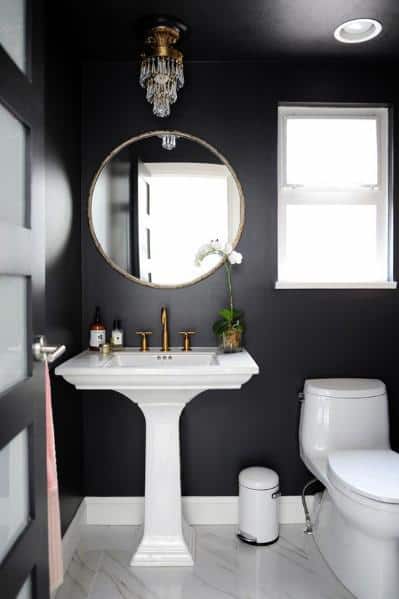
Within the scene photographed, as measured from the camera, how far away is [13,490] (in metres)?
1.10

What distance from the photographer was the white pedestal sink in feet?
6.25

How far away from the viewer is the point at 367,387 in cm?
230

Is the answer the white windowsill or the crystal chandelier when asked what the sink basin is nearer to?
the white windowsill

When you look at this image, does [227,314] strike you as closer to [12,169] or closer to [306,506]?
[306,506]

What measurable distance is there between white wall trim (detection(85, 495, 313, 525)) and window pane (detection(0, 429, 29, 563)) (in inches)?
56.3

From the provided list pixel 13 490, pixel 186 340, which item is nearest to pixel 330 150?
pixel 186 340

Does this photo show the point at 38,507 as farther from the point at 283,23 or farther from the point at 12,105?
the point at 283,23

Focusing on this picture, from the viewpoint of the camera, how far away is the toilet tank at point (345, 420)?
2246mm

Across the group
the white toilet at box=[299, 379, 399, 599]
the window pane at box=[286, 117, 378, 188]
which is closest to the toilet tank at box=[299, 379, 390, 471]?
the white toilet at box=[299, 379, 399, 599]

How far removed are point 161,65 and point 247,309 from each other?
1201 millimetres

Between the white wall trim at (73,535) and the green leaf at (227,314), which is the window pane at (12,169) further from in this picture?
the white wall trim at (73,535)

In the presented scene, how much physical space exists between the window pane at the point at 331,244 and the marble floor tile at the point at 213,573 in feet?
4.28

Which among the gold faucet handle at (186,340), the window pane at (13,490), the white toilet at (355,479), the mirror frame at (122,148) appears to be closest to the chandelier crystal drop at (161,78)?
the mirror frame at (122,148)

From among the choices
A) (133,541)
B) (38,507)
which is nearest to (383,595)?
(133,541)
